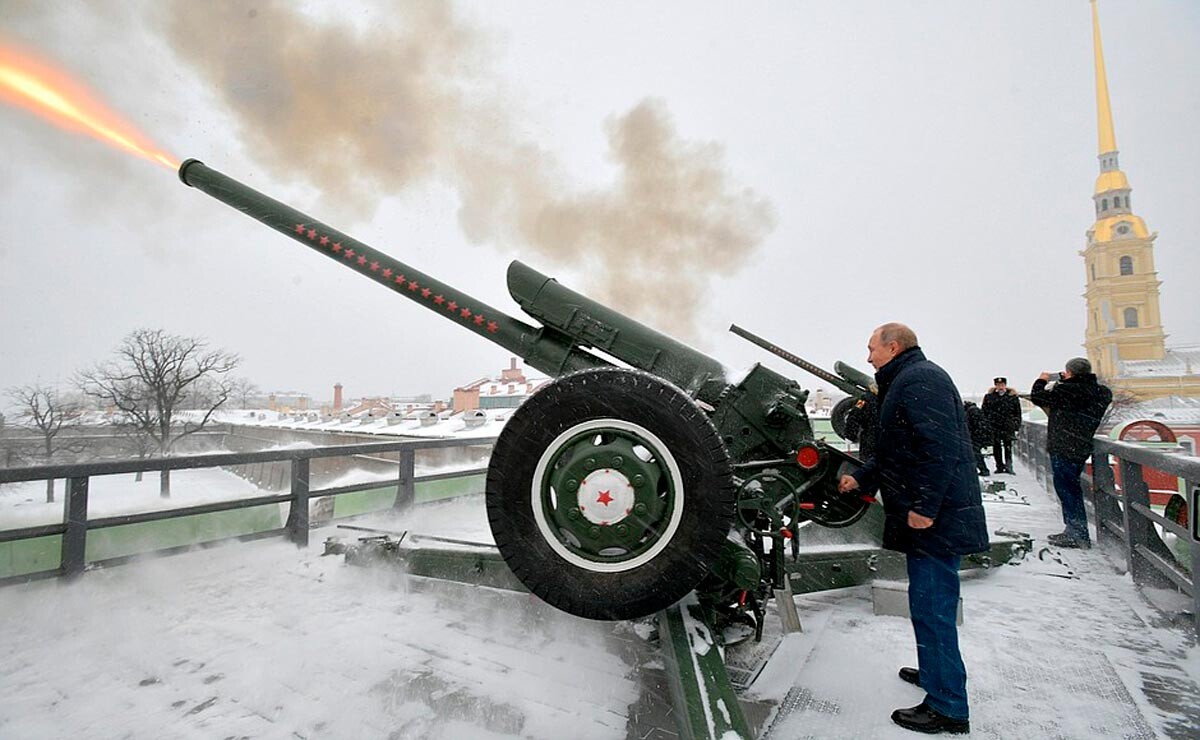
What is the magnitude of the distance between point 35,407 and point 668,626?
25.4 metres

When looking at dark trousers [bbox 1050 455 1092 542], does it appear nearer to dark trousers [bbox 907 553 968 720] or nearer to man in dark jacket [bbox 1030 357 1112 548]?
man in dark jacket [bbox 1030 357 1112 548]

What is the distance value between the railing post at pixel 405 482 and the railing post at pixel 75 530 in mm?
2536

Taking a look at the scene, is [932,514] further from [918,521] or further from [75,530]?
[75,530]

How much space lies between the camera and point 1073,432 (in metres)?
4.38

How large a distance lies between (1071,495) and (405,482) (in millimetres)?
6019

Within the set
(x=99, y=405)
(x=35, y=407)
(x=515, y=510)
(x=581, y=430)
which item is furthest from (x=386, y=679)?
(x=99, y=405)

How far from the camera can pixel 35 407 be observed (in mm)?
18406

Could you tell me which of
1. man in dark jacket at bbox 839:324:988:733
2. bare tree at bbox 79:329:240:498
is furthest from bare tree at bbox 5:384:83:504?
man in dark jacket at bbox 839:324:988:733

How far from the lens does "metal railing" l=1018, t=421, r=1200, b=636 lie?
2613mm

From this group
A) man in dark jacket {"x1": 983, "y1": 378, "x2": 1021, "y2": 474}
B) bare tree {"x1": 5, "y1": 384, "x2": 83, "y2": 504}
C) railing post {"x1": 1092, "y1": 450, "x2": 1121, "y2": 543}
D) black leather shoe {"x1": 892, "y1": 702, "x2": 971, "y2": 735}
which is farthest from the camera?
bare tree {"x1": 5, "y1": 384, "x2": 83, "y2": 504}

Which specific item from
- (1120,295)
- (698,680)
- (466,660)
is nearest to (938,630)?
(698,680)

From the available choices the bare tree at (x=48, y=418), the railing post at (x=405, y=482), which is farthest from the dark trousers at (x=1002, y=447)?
the bare tree at (x=48, y=418)

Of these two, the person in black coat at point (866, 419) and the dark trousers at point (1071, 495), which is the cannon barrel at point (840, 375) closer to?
the person in black coat at point (866, 419)

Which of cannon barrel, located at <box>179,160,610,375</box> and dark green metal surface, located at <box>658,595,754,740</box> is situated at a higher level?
cannon barrel, located at <box>179,160,610,375</box>
